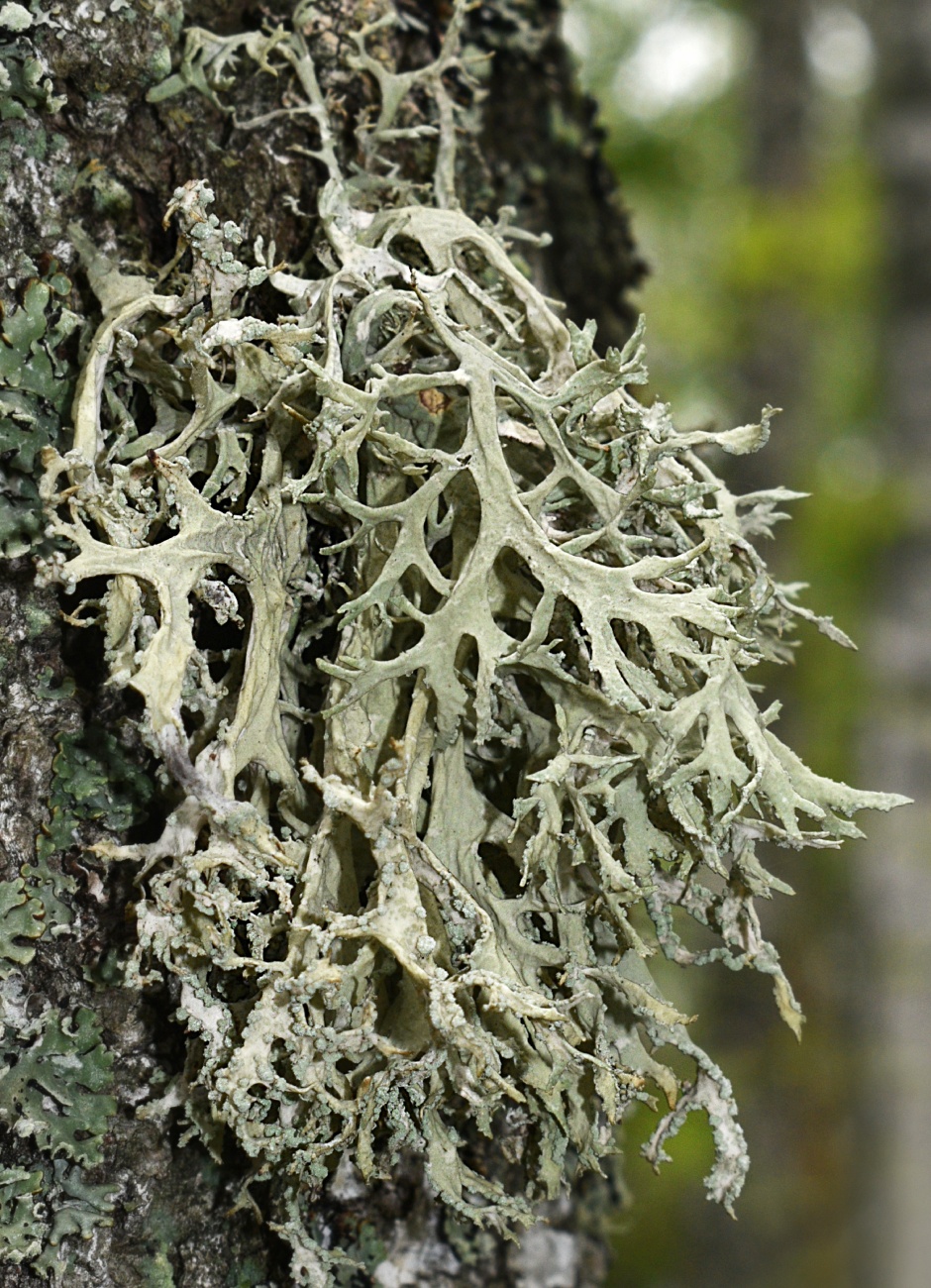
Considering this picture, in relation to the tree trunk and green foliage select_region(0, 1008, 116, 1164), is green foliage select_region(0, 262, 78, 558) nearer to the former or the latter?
the tree trunk

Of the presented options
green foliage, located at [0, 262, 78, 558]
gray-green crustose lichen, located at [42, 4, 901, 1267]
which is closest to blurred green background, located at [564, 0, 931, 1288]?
gray-green crustose lichen, located at [42, 4, 901, 1267]

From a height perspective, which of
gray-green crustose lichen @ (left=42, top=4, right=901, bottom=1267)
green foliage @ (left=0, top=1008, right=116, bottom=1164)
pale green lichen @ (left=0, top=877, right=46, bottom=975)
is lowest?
green foliage @ (left=0, top=1008, right=116, bottom=1164)

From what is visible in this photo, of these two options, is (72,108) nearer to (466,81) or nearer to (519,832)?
(466,81)

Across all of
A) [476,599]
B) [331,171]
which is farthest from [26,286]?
[476,599]

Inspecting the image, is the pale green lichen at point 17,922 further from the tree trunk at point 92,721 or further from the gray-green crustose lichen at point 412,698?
the gray-green crustose lichen at point 412,698

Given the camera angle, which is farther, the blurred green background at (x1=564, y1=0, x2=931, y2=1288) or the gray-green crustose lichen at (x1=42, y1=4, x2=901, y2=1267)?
the blurred green background at (x1=564, y1=0, x2=931, y2=1288)
